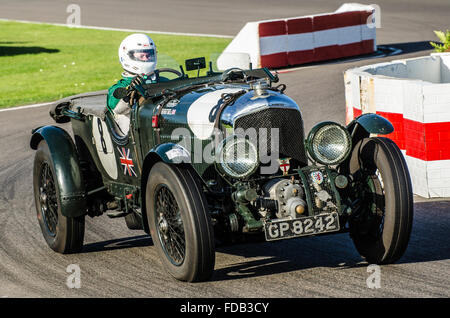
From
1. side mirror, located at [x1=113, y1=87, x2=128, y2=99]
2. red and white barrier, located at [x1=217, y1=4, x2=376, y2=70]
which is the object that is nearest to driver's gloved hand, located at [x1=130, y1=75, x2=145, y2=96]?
side mirror, located at [x1=113, y1=87, x2=128, y2=99]

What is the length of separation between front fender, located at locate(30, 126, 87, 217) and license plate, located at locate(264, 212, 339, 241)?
2110mm

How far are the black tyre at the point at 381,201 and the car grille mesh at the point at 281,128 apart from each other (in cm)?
48

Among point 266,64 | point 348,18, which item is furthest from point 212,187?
point 348,18

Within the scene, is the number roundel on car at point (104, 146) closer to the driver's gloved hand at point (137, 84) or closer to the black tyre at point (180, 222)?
the driver's gloved hand at point (137, 84)

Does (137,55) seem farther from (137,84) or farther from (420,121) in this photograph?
(420,121)

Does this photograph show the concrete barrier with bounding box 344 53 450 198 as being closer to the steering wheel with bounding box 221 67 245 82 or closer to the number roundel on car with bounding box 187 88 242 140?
the steering wheel with bounding box 221 67 245 82

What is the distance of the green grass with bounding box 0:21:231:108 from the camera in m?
17.7

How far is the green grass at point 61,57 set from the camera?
17711 millimetres

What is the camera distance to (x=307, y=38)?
61.6 ft

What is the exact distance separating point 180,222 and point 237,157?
624mm

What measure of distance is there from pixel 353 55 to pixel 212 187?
1422 centimetres

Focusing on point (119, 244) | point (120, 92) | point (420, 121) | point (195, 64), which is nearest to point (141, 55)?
point (195, 64)

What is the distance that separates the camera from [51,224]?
7562 mm

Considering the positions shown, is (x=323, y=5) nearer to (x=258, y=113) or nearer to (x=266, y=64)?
(x=266, y=64)
